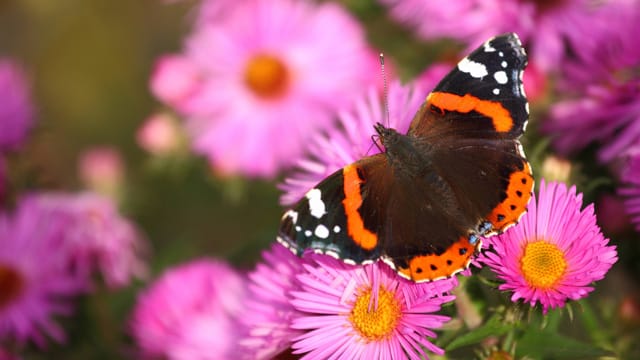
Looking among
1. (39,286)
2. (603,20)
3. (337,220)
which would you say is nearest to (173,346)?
(39,286)

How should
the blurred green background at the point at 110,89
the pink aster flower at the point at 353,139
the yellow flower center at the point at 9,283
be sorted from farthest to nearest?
the blurred green background at the point at 110,89 → the yellow flower center at the point at 9,283 → the pink aster flower at the point at 353,139

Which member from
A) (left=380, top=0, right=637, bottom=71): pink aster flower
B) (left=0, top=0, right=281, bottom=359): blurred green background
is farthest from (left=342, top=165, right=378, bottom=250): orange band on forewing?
(left=0, top=0, right=281, bottom=359): blurred green background

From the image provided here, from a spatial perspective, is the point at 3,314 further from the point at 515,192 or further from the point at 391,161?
the point at 515,192

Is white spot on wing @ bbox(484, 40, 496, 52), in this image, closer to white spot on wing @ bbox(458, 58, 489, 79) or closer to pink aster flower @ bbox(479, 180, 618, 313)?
white spot on wing @ bbox(458, 58, 489, 79)

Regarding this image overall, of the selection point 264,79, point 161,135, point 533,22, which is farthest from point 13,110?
point 533,22

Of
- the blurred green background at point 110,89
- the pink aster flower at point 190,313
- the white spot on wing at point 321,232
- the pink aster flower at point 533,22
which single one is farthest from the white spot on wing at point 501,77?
the blurred green background at point 110,89

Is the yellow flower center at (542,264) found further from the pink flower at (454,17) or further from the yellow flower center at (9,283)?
the yellow flower center at (9,283)
